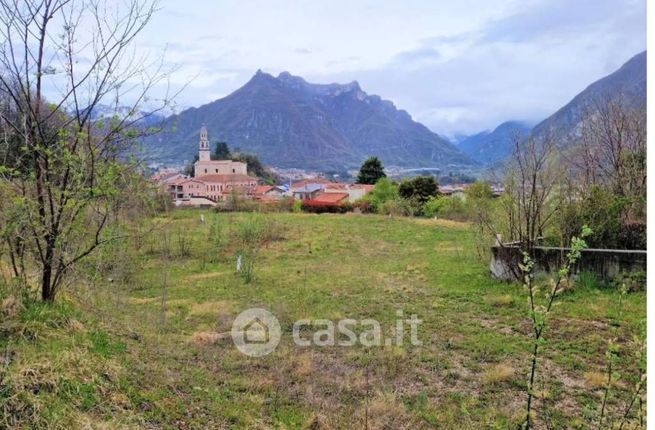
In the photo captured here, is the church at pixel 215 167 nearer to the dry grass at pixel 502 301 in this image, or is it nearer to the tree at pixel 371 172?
the tree at pixel 371 172

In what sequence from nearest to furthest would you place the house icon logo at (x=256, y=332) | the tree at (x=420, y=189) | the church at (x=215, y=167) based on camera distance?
1. the house icon logo at (x=256, y=332)
2. the tree at (x=420, y=189)
3. the church at (x=215, y=167)

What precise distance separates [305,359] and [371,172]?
30.9 metres

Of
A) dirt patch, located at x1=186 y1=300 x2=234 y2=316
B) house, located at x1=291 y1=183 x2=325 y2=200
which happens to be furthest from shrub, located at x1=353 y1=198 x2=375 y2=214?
dirt patch, located at x1=186 y1=300 x2=234 y2=316

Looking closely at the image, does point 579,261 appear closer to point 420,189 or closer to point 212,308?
point 212,308

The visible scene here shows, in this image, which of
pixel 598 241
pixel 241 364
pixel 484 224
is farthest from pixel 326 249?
pixel 241 364

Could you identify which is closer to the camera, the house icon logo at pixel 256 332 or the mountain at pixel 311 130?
the house icon logo at pixel 256 332

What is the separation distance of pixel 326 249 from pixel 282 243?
169 centimetres

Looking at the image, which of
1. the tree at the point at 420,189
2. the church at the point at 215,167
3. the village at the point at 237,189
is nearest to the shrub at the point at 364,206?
the village at the point at 237,189

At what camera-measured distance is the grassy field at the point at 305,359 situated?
3074mm

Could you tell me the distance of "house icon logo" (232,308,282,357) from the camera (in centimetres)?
514

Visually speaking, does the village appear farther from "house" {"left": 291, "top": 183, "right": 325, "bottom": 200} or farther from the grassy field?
the grassy field

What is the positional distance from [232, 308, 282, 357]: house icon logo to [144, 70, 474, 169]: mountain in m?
68.6

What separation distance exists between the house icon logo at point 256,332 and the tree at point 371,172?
28713 mm

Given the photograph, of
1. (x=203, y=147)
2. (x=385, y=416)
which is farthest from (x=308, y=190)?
(x=385, y=416)
